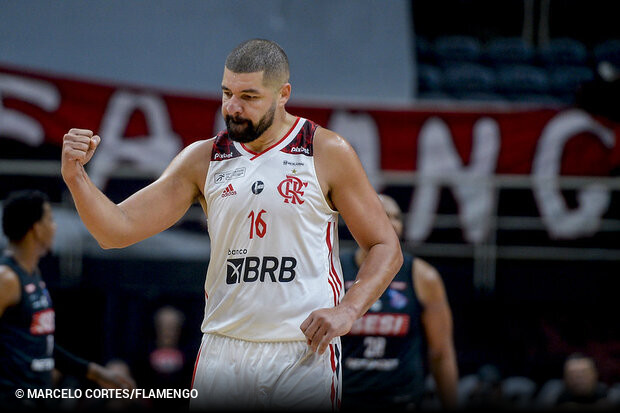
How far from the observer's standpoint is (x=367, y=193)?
11.6 feet

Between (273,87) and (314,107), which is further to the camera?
(314,107)

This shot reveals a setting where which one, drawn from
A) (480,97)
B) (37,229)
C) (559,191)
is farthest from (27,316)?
(480,97)

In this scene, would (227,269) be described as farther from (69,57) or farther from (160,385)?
(69,57)

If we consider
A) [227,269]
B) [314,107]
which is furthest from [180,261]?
[227,269]

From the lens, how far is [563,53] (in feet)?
42.3

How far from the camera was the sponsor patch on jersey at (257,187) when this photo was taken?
3482 millimetres

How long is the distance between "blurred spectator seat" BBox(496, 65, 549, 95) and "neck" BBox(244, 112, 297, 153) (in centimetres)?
931

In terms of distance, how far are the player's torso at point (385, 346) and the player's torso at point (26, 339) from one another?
6.71 feet

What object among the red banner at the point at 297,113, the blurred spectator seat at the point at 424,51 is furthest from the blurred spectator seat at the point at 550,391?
the blurred spectator seat at the point at 424,51

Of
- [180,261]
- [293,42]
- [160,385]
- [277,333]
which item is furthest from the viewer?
[293,42]

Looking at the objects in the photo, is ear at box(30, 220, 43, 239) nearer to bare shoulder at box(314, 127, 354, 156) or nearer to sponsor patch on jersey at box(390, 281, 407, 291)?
→ sponsor patch on jersey at box(390, 281, 407, 291)

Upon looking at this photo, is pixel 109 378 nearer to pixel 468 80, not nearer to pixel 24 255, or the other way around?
pixel 24 255

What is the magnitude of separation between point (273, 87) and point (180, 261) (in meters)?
5.34

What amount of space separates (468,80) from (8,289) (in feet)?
27.9
